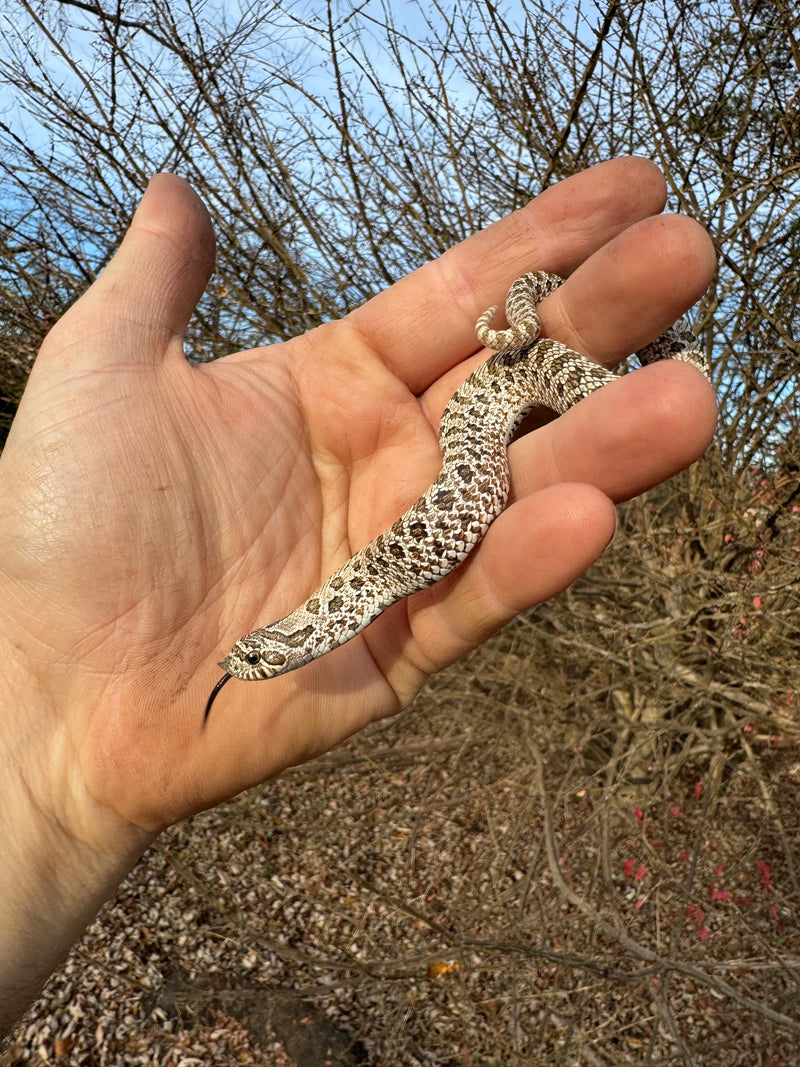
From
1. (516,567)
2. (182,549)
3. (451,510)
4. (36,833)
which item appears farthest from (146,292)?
(36,833)

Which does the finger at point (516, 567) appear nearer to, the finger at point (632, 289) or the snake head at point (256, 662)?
the snake head at point (256, 662)

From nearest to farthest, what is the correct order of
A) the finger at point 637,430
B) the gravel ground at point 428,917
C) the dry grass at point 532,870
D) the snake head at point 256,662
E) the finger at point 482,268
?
the finger at point 637,430 → the snake head at point 256,662 → the finger at point 482,268 → the dry grass at point 532,870 → the gravel ground at point 428,917

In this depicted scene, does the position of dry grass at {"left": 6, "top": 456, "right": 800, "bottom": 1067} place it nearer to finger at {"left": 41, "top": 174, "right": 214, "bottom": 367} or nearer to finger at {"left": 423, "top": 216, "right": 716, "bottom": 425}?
finger at {"left": 423, "top": 216, "right": 716, "bottom": 425}

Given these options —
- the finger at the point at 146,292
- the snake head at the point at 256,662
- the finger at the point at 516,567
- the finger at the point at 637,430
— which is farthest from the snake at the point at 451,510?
the finger at the point at 146,292

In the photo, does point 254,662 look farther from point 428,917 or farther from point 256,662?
point 428,917

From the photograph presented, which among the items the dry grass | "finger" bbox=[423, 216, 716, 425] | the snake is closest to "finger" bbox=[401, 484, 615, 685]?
the snake
